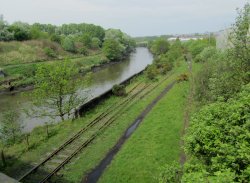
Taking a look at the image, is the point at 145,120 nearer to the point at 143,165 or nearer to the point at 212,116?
the point at 143,165

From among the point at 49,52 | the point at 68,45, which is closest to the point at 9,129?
the point at 49,52

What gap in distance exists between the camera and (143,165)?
1702cm

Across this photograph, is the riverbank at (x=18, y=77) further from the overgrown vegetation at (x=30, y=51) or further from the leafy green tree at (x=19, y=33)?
the leafy green tree at (x=19, y=33)

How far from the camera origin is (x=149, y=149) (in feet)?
63.0

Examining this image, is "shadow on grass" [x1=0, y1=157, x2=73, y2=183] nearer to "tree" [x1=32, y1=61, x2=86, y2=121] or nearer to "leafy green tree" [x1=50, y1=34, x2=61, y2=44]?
"tree" [x1=32, y1=61, x2=86, y2=121]

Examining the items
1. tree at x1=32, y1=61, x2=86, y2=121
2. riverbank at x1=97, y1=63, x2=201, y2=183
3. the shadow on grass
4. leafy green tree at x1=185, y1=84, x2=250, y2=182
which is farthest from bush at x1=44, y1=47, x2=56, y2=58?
leafy green tree at x1=185, y1=84, x2=250, y2=182

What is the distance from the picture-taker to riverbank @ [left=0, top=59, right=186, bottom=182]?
17.0m

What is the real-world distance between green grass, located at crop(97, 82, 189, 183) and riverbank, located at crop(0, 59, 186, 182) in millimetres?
1446

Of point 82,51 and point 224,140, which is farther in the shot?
point 82,51

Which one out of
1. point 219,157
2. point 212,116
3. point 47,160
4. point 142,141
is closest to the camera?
point 219,157

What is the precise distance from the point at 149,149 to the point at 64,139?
684cm

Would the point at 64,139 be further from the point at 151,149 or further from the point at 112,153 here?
the point at 151,149

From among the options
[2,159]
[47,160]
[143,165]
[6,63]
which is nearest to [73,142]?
[47,160]

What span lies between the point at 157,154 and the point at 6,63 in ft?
172
